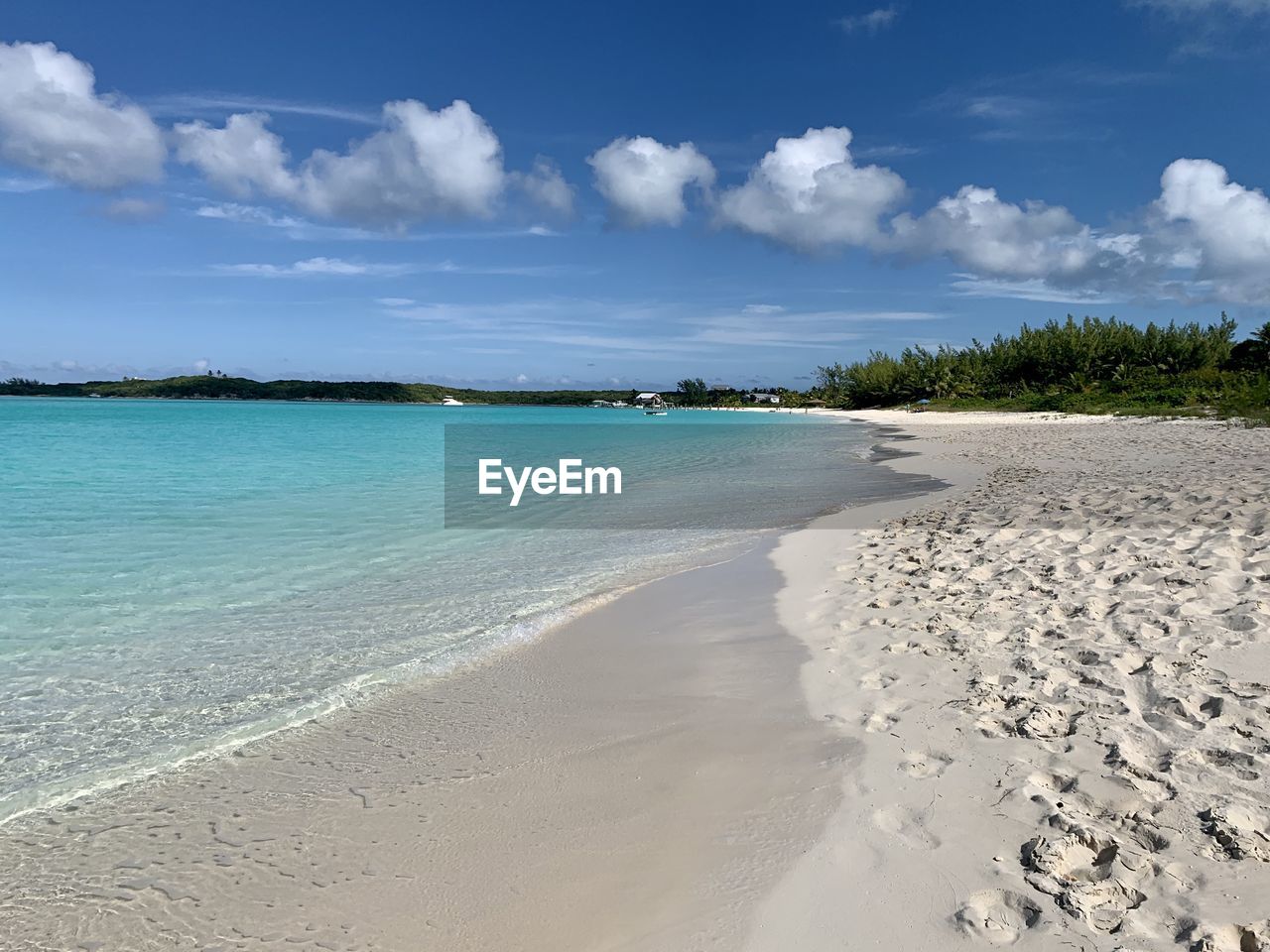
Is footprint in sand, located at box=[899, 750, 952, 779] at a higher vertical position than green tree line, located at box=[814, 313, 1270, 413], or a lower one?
lower

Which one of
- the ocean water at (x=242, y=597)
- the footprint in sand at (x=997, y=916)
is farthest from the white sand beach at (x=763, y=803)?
the ocean water at (x=242, y=597)

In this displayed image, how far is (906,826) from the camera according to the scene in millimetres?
3764

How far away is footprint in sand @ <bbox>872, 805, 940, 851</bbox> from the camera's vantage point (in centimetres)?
360

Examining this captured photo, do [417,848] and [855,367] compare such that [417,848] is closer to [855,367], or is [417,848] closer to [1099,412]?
[1099,412]

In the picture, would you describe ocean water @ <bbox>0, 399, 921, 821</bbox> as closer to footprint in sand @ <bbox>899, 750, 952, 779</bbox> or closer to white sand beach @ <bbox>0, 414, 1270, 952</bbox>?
white sand beach @ <bbox>0, 414, 1270, 952</bbox>

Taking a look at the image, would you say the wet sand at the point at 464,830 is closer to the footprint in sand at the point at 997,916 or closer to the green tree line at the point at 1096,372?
the footprint in sand at the point at 997,916

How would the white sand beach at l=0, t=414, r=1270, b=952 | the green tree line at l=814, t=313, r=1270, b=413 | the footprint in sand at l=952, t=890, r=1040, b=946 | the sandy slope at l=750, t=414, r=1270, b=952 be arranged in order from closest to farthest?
1. the footprint in sand at l=952, t=890, r=1040, b=946
2. the sandy slope at l=750, t=414, r=1270, b=952
3. the white sand beach at l=0, t=414, r=1270, b=952
4. the green tree line at l=814, t=313, r=1270, b=413

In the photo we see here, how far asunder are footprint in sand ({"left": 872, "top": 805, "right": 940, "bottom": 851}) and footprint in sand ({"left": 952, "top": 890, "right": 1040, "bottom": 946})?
417mm

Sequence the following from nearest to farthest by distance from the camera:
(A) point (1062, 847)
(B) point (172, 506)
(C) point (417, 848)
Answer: (A) point (1062, 847)
(C) point (417, 848)
(B) point (172, 506)

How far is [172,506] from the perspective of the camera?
1727 centimetres

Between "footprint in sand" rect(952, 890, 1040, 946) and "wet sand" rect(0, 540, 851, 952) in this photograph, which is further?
"wet sand" rect(0, 540, 851, 952)

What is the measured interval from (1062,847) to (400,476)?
953 inches

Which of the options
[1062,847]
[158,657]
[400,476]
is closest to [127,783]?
[158,657]

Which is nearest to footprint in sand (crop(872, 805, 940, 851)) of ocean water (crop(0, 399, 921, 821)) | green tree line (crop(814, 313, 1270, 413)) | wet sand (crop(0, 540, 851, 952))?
wet sand (crop(0, 540, 851, 952))
